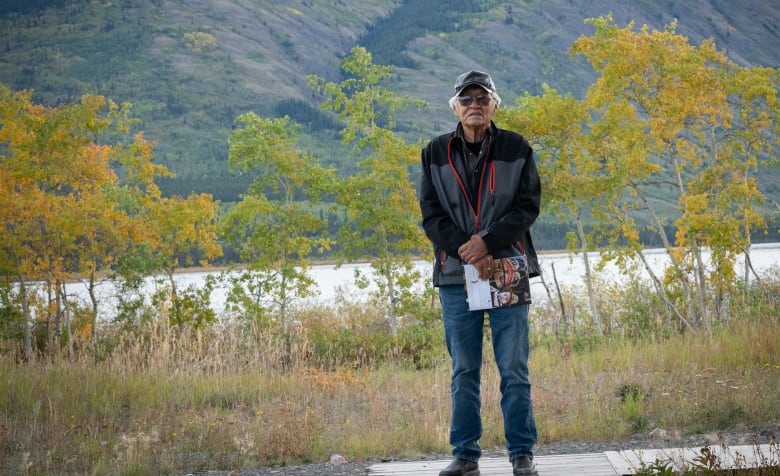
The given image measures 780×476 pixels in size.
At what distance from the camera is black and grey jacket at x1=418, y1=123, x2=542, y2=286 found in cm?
440

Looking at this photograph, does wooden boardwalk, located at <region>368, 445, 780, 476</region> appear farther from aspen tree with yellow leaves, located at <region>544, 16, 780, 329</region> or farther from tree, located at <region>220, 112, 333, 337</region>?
tree, located at <region>220, 112, 333, 337</region>

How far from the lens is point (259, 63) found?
7682 inches

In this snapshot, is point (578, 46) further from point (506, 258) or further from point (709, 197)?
point (506, 258)

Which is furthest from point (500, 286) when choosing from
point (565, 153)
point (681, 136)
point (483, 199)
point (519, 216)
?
point (681, 136)

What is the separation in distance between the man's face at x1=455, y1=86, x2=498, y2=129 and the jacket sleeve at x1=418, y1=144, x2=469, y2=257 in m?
0.25

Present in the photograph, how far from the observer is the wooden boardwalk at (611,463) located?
4.47 m

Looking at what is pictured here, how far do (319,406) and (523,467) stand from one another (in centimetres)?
439

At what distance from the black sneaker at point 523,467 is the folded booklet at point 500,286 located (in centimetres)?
78

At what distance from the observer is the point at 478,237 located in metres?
4.35

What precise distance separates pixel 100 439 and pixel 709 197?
10.8 metres

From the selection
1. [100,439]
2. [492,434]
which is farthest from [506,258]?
[100,439]

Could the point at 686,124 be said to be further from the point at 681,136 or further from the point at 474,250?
the point at 474,250

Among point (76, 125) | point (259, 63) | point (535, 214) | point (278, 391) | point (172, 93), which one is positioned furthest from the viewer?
point (259, 63)

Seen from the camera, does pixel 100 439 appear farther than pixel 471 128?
Yes
